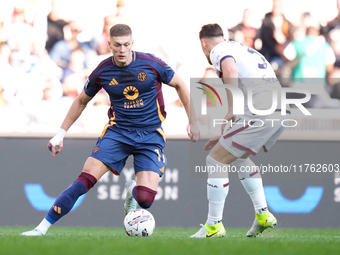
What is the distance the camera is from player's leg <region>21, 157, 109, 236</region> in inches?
167

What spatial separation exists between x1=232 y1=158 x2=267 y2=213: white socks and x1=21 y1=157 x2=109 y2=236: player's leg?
4.08ft

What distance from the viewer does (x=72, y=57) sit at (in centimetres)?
764

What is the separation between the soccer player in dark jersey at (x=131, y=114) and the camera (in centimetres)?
466

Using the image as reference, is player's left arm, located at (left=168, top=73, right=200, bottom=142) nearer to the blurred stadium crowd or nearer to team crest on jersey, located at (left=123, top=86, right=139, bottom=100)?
team crest on jersey, located at (left=123, top=86, right=139, bottom=100)

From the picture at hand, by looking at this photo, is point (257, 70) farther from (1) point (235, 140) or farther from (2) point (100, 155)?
(2) point (100, 155)

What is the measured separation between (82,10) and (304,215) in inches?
171

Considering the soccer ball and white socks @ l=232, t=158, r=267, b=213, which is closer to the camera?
the soccer ball

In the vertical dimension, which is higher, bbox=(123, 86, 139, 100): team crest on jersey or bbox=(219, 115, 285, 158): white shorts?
bbox=(123, 86, 139, 100): team crest on jersey

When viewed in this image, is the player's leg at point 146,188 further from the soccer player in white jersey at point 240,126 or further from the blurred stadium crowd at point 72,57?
the blurred stadium crowd at point 72,57

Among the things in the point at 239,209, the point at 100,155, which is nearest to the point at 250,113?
the point at 100,155

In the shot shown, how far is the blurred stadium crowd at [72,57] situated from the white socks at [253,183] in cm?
286

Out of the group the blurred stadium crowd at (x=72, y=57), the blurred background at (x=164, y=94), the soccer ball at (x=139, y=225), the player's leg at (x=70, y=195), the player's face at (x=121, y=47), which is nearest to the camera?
the player's leg at (x=70, y=195)

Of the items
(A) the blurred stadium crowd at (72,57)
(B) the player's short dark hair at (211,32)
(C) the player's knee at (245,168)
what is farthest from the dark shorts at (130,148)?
(A) the blurred stadium crowd at (72,57)

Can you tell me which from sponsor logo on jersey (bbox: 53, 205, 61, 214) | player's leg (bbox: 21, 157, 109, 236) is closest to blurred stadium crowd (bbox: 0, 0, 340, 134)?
player's leg (bbox: 21, 157, 109, 236)
